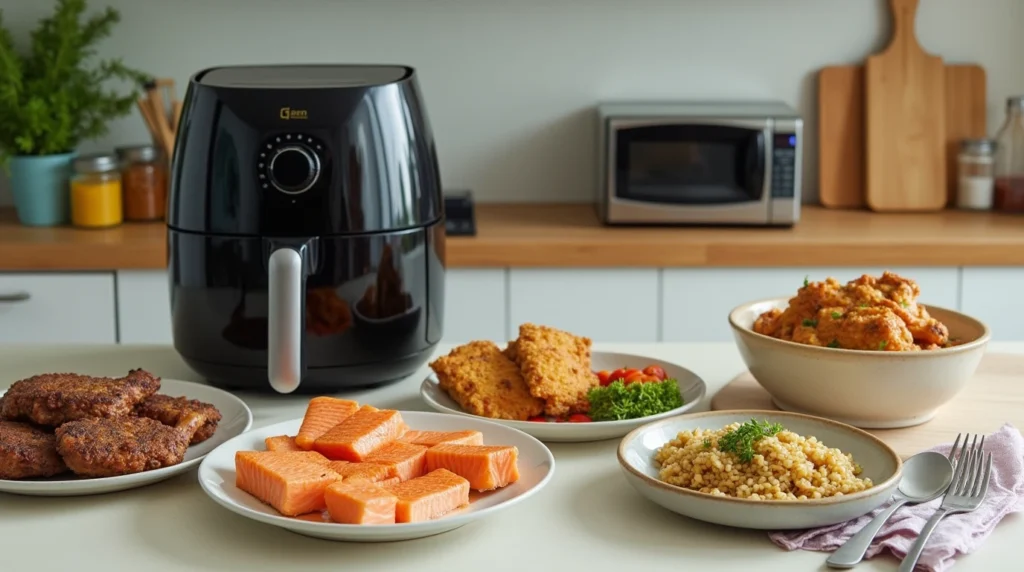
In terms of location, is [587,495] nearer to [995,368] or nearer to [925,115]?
[995,368]

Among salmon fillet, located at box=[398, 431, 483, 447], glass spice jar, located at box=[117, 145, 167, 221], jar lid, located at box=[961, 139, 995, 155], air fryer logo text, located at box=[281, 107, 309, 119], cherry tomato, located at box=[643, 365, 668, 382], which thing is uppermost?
air fryer logo text, located at box=[281, 107, 309, 119]

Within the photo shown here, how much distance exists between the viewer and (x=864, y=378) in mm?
1151

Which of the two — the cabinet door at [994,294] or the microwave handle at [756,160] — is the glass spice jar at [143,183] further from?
the cabinet door at [994,294]

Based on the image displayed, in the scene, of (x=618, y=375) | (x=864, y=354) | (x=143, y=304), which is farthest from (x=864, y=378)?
(x=143, y=304)

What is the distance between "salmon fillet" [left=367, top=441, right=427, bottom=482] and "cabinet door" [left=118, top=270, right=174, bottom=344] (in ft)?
5.36

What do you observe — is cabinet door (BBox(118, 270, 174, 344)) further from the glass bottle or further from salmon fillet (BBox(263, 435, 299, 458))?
the glass bottle

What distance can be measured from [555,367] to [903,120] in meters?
2.00

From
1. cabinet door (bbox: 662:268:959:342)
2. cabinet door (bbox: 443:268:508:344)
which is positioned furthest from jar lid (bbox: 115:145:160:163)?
cabinet door (bbox: 662:268:959:342)

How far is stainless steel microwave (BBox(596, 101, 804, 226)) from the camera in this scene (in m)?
2.69

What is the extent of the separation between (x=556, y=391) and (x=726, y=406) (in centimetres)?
20

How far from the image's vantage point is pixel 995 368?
1417 millimetres

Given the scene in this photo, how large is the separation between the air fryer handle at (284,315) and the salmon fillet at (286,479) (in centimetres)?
23

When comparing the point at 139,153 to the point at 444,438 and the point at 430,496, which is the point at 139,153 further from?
the point at 430,496

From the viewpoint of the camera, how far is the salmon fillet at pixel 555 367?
1201mm
